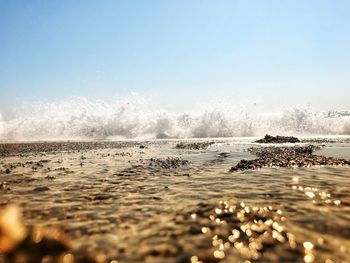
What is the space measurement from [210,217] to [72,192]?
4.32 metres

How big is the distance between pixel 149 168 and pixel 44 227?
8752mm

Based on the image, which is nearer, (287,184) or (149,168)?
(287,184)

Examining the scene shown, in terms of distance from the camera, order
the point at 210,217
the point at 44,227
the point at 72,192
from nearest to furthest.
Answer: the point at 44,227, the point at 210,217, the point at 72,192

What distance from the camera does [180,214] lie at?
7.19 meters

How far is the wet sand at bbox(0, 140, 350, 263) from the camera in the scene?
5.18 meters

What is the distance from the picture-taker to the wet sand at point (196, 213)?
518 centimetres

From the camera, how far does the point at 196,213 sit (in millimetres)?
7238

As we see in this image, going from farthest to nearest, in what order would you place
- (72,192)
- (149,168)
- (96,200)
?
1. (149,168)
2. (72,192)
3. (96,200)

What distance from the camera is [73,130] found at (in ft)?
184

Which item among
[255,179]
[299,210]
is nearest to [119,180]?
[255,179]

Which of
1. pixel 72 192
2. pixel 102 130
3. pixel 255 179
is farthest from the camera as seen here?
pixel 102 130

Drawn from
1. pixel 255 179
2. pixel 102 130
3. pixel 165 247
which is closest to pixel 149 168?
pixel 255 179

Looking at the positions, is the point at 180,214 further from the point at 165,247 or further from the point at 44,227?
the point at 44,227

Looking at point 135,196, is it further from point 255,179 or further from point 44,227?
point 255,179
